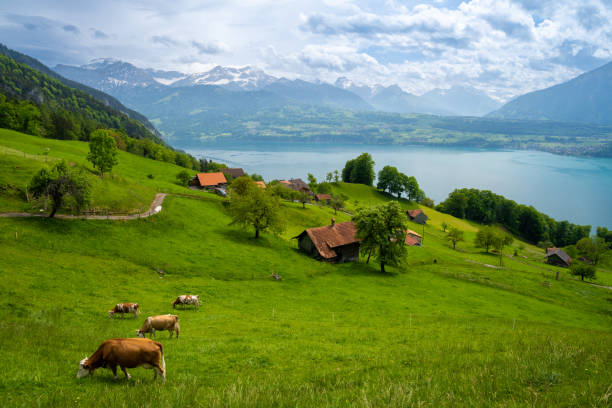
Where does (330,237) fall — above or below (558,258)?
above

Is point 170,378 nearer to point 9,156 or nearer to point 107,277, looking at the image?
point 107,277

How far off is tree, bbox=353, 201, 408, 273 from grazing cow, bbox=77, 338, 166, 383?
40.3 metres

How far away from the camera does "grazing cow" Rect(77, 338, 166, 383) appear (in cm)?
886

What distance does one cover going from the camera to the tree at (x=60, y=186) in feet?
113

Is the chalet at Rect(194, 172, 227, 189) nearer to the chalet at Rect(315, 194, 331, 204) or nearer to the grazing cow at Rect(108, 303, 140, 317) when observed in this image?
the chalet at Rect(315, 194, 331, 204)

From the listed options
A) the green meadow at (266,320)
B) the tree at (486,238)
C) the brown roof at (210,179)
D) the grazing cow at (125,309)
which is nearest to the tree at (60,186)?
the green meadow at (266,320)

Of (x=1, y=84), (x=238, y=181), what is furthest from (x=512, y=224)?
(x=1, y=84)

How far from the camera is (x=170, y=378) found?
9703 millimetres

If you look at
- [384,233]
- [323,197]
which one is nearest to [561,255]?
[323,197]

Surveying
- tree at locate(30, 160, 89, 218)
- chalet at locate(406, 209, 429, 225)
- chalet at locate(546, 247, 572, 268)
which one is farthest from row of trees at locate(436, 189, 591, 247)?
tree at locate(30, 160, 89, 218)

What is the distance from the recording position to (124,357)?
8836 millimetres

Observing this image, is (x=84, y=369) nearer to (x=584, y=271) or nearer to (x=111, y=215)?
(x=111, y=215)

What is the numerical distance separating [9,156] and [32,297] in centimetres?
3656

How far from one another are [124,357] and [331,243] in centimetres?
4185
